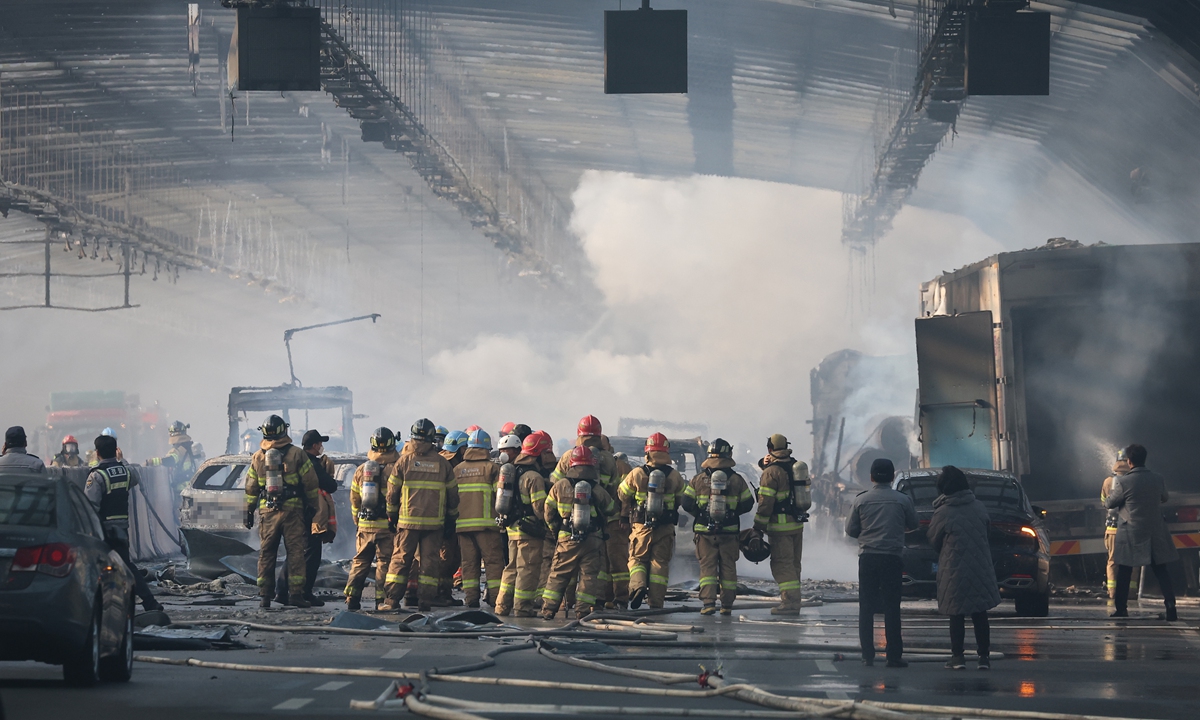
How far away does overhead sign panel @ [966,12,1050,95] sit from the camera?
17125 mm

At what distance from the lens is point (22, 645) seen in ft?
24.4

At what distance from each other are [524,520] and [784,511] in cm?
246

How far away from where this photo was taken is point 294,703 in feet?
24.6

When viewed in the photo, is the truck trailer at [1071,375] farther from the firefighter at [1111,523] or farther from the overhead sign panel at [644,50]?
the overhead sign panel at [644,50]

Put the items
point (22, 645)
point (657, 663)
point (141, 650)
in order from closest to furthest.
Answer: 1. point (22, 645)
2. point (657, 663)
3. point (141, 650)

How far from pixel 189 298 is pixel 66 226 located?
25454 mm

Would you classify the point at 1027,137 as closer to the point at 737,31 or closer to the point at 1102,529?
the point at 737,31

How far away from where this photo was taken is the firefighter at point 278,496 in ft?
45.8

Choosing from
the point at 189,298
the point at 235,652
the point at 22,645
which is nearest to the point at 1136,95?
the point at 235,652

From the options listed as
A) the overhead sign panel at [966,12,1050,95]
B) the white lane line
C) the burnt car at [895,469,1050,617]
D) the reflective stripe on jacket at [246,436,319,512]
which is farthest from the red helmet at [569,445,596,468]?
the overhead sign panel at [966,12,1050,95]

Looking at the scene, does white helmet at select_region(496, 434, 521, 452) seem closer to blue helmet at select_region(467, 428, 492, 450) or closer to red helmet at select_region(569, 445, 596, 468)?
blue helmet at select_region(467, 428, 492, 450)

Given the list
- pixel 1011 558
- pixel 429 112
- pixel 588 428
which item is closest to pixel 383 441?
pixel 588 428

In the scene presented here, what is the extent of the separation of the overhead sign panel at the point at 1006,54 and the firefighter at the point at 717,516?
5.90m

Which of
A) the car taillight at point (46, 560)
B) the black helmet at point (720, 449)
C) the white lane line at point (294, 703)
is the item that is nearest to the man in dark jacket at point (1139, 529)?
the black helmet at point (720, 449)
